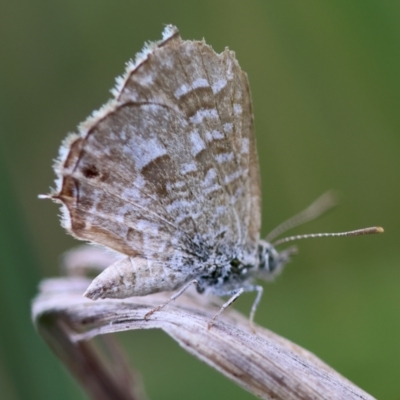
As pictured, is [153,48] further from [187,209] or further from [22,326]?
[22,326]

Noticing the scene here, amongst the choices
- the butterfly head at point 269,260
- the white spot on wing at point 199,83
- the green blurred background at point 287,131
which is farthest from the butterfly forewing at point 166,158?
the green blurred background at point 287,131

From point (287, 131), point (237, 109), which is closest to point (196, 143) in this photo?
point (237, 109)

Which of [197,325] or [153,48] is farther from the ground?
[153,48]

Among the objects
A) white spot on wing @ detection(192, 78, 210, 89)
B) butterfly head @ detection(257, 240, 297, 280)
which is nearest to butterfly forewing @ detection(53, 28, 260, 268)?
white spot on wing @ detection(192, 78, 210, 89)

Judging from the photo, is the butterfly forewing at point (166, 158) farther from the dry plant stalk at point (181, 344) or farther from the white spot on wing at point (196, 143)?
the dry plant stalk at point (181, 344)

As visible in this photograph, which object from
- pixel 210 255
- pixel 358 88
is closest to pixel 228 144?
pixel 210 255

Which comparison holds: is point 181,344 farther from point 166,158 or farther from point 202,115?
point 202,115

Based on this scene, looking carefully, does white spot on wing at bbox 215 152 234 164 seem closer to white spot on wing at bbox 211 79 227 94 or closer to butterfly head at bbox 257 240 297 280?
white spot on wing at bbox 211 79 227 94
